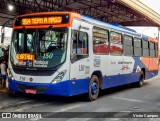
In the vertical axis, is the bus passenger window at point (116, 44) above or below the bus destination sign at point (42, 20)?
below

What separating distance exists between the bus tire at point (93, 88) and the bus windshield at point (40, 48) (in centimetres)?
189

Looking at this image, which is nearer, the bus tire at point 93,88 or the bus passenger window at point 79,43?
the bus passenger window at point 79,43

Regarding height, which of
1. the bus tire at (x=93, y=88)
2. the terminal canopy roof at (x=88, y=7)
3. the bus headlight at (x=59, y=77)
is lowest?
the bus tire at (x=93, y=88)

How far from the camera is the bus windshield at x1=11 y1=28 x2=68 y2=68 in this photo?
364 inches

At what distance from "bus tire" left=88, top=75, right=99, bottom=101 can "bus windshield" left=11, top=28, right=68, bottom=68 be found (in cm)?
189

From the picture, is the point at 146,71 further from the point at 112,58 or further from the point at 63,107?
the point at 63,107

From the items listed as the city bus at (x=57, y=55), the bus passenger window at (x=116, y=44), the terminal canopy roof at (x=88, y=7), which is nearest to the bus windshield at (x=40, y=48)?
the city bus at (x=57, y=55)

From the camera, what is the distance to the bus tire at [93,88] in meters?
10.5

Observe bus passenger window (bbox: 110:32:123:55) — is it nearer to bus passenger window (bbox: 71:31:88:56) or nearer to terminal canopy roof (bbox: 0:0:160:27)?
bus passenger window (bbox: 71:31:88:56)

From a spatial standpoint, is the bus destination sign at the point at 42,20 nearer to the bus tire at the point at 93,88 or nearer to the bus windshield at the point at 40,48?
the bus windshield at the point at 40,48

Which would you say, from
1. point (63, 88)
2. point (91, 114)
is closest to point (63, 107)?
point (63, 88)

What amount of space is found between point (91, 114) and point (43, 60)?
7.66 ft

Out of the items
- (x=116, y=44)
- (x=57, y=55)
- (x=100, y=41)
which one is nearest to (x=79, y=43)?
(x=57, y=55)

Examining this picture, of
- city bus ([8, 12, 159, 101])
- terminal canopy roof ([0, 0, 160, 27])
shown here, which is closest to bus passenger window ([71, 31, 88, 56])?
city bus ([8, 12, 159, 101])
